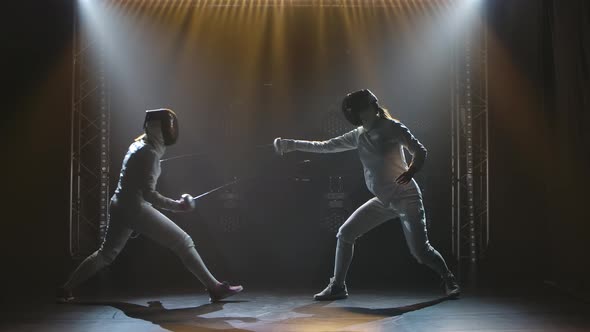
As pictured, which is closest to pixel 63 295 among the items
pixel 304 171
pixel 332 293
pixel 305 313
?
pixel 305 313

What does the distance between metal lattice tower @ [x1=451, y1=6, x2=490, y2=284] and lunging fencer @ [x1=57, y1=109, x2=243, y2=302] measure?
12.9 ft

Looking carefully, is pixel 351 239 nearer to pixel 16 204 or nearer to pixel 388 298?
pixel 388 298

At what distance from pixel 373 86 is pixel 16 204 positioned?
198 inches

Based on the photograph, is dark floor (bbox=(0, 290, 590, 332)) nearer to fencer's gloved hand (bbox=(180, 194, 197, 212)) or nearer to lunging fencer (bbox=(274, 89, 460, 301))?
lunging fencer (bbox=(274, 89, 460, 301))

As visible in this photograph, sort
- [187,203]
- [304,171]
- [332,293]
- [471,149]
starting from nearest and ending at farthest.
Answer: [187,203], [332,293], [471,149], [304,171]

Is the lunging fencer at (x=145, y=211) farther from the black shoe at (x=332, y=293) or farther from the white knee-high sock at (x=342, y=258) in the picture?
the white knee-high sock at (x=342, y=258)

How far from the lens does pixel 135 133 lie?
7926mm

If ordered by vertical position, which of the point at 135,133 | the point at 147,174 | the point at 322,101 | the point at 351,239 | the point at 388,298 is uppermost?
the point at 322,101

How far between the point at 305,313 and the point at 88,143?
4544 mm

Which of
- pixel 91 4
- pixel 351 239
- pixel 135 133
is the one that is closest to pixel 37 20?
pixel 91 4

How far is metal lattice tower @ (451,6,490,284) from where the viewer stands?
711 cm

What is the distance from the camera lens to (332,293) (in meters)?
4.45

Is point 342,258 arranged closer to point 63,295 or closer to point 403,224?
point 403,224

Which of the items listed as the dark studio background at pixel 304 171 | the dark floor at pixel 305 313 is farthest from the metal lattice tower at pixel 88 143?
the dark floor at pixel 305 313
